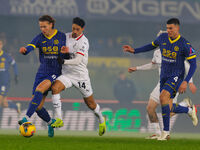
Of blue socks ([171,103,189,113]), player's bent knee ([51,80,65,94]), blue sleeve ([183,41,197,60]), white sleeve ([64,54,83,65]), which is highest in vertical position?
blue sleeve ([183,41,197,60])

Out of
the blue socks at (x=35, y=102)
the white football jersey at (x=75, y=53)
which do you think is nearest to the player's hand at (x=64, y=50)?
the white football jersey at (x=75, y=53)

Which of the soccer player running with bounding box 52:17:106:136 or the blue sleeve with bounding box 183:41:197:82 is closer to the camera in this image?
the blue sleeve with bounding box 183:41:197:82

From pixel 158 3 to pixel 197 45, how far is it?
3.11m

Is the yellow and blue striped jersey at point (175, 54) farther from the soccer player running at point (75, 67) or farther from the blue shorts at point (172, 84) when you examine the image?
the soccer player running at point (75, 67)

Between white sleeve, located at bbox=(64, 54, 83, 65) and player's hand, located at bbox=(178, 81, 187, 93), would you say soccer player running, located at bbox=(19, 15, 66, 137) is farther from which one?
player's hand, located at bbox=(178, 81, 187, 93)

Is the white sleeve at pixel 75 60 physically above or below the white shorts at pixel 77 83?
above

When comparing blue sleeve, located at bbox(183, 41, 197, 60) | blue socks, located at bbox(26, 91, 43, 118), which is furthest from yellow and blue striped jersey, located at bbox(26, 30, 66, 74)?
blue sleeve, located at bbox(183, 41, 197, 60)

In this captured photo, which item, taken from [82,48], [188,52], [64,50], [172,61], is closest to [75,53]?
[82,48]

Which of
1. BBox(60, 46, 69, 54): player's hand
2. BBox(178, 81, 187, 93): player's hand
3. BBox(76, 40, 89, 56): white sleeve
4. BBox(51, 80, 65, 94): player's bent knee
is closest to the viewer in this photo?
BBox(178, 81, 187, 93): player's hand

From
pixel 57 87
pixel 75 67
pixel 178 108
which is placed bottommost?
pixel 178 108

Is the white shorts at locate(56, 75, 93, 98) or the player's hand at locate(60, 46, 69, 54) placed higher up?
the player's hand at locate(60, 46, 69, 54)

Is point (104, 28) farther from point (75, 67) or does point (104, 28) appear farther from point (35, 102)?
point (35, 102)

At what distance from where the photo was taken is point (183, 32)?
24.1 metres

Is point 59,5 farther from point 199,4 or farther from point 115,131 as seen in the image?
point 115,131
